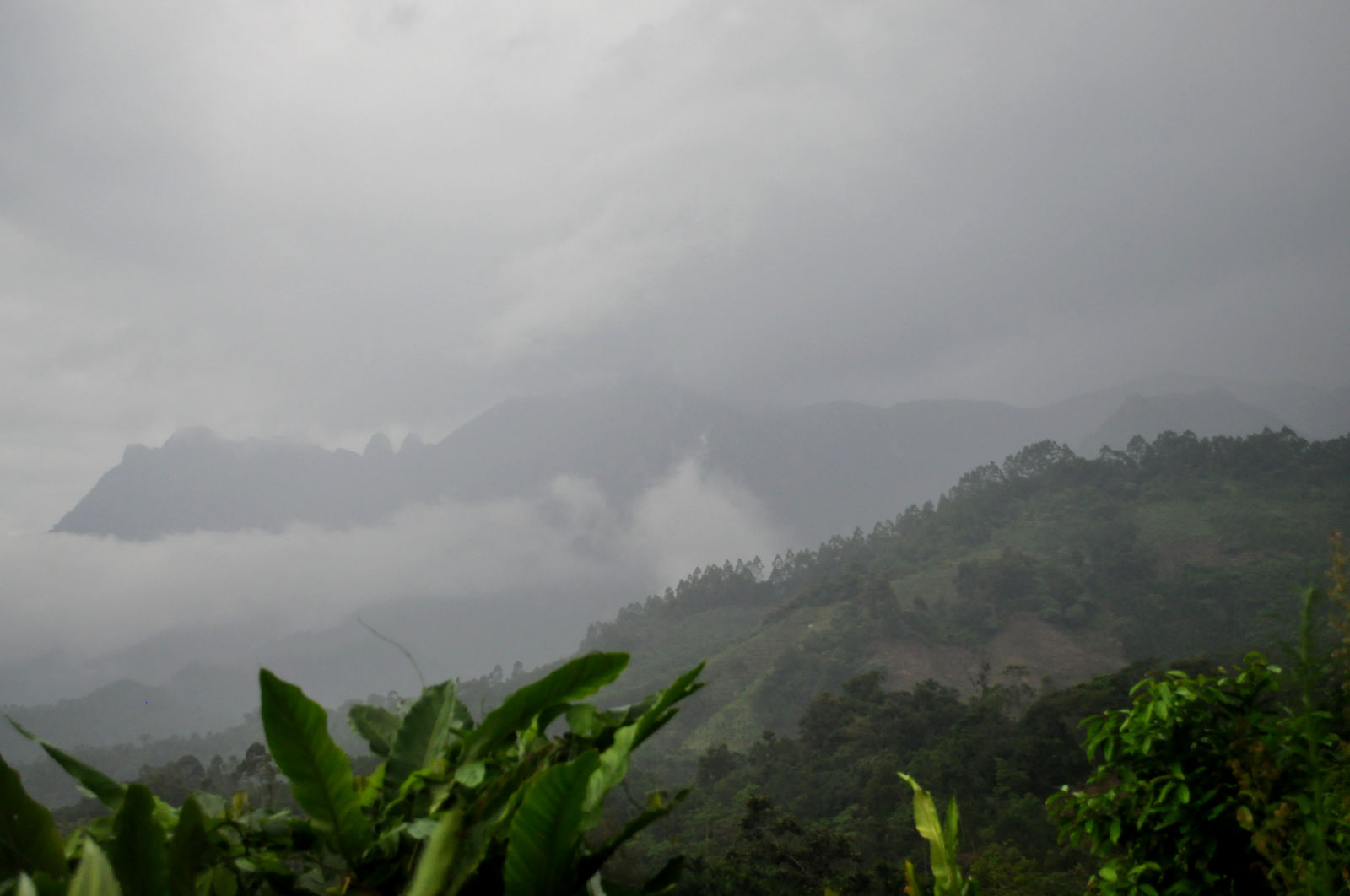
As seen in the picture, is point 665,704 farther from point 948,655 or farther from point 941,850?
point 948,655

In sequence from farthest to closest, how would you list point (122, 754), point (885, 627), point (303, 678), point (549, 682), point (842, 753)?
point (303, 678) → point (122, 754) → point (885, 627) → point (842, 753) → point (549, 682)

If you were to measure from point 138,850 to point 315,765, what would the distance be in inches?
9.0

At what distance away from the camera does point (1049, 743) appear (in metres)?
25.5

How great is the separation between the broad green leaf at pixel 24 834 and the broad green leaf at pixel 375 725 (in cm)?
50

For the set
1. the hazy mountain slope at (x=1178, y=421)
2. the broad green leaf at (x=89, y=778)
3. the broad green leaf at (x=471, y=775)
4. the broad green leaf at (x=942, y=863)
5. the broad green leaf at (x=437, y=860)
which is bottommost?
the broad green leaf at (x=942, y=863)

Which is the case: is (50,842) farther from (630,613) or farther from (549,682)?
(630,613)

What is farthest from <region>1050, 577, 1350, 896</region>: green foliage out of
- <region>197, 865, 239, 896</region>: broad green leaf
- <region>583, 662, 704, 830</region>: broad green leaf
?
<region>197, 865, 239, 896</region>: broad green leaf

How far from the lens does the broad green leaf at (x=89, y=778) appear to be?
1220 mm

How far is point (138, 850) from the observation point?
97 cm

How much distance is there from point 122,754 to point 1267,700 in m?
87.9

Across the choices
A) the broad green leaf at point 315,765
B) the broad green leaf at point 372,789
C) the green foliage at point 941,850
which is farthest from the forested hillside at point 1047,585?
the broad green leaf at point 315,765

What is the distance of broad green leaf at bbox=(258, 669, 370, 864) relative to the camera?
1.10 metres

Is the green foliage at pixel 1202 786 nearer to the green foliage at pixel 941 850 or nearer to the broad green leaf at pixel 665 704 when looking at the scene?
the green foliage at pixel 941 850

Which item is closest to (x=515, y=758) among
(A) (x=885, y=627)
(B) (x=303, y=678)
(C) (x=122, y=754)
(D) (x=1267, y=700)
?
(D) (x=1267, y=700)
